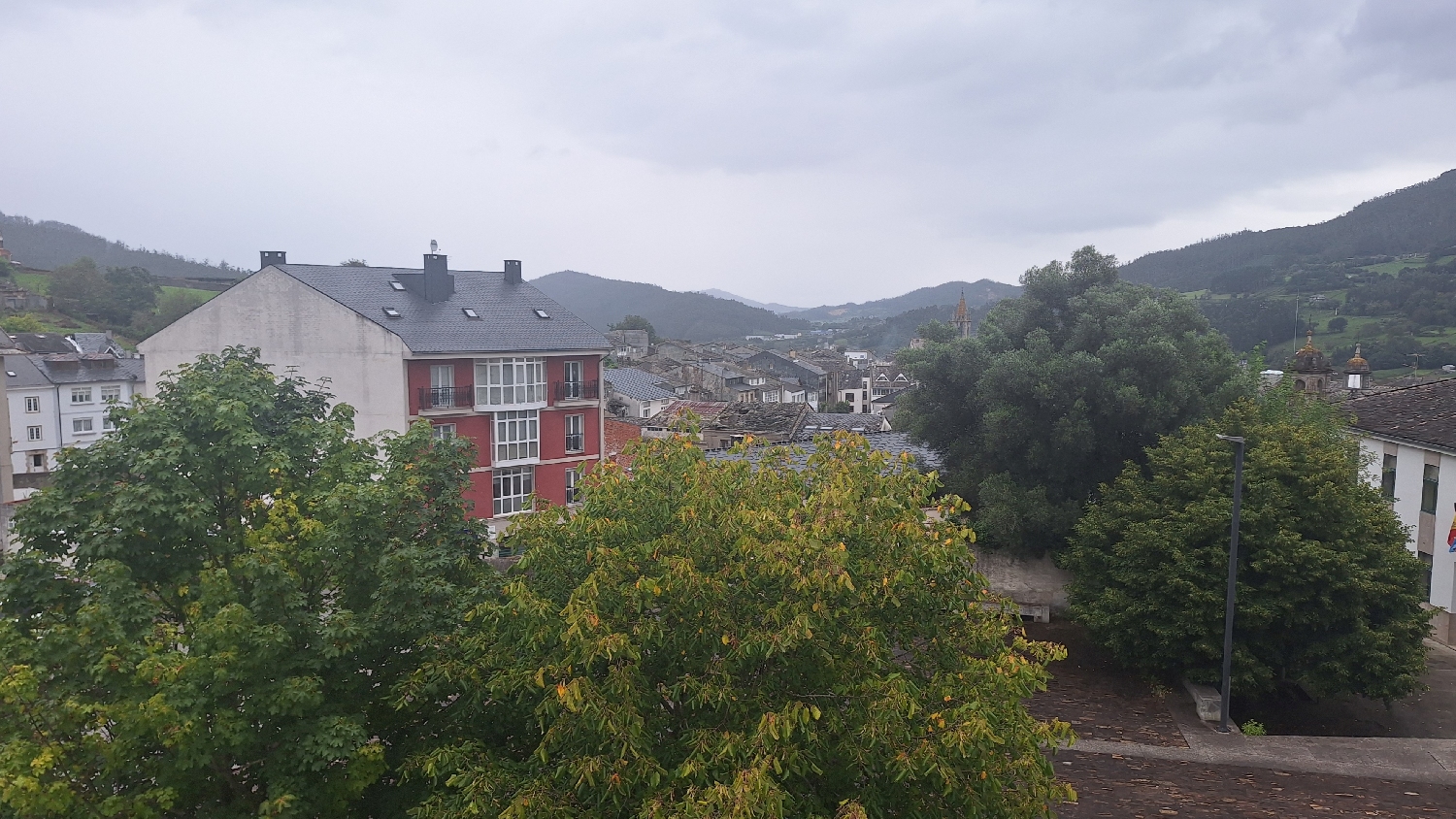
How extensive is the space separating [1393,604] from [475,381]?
2615 centimetres

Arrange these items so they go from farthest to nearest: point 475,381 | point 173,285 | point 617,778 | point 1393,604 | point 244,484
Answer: point 173,285, point 475,381, point 1393,604, point 244,484, point 617,778

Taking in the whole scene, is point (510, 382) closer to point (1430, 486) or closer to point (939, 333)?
point (939, 333)

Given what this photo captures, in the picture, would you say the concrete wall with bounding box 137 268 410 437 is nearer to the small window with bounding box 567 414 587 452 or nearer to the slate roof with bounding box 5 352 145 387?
the small window with bounding box 567 414 587 452

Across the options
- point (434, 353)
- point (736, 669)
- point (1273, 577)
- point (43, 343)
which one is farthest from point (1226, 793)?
point (43, 343)

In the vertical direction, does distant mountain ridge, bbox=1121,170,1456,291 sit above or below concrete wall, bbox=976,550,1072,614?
above

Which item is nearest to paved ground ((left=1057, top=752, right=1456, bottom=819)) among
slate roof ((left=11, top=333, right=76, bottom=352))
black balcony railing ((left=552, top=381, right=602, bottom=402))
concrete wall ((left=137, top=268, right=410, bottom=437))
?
black balcony railing ((left=552, top=381, right=602, bottom=402))

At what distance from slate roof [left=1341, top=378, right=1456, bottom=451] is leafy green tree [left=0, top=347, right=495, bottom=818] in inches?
1094

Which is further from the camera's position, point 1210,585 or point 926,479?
point 1210,585

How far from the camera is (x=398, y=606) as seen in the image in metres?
10.5

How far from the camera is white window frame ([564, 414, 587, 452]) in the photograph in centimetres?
3394

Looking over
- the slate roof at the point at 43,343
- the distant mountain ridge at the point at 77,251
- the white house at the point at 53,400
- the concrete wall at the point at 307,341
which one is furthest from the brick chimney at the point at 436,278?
the distant mountain ridge at the point at 77,251

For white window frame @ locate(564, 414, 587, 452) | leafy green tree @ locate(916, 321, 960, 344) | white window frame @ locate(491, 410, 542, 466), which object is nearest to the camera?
leafy green tree @ locate(916, 321, 960, 344)

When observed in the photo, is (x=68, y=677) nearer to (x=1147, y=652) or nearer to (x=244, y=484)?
(x=244, y=484)

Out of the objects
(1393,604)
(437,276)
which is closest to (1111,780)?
(1393,604)
